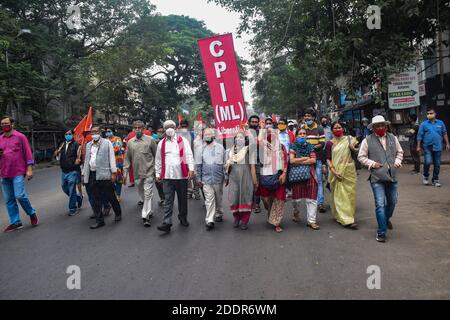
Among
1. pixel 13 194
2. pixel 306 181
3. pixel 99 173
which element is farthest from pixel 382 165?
pixel 13 194

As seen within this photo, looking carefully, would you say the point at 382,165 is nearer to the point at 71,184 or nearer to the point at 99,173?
the point at 99,173

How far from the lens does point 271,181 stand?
5672 mm

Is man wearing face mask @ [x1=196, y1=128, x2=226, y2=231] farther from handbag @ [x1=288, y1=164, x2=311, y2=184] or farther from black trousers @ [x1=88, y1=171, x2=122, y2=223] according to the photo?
black trousers @ [x1=88, y1=171, x2=122, y2=223]

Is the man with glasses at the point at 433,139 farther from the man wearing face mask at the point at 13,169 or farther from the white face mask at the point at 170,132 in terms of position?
the man wearing face mask at the point at 13,169

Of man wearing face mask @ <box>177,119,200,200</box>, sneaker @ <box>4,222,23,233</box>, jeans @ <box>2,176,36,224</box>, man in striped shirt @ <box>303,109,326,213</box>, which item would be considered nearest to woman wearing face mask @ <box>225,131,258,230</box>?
man in striped shirt @ <box>303,109,326,213</box>

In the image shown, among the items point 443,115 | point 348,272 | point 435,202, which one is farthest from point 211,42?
point 443,115

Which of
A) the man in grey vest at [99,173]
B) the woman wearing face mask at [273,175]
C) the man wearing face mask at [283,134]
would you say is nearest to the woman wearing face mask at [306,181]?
the woman wearing face mask at [273,175]

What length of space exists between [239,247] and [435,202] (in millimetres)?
4348

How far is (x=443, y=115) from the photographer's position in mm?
17188

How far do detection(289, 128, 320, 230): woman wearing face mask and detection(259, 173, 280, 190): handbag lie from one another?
280mm

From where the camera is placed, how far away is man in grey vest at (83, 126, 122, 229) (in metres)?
6.24

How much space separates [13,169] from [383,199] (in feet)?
18.7

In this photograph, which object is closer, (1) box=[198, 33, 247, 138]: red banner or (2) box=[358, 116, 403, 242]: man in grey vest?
(2) box=[358, 116, 403, 242]: man in grey vest
